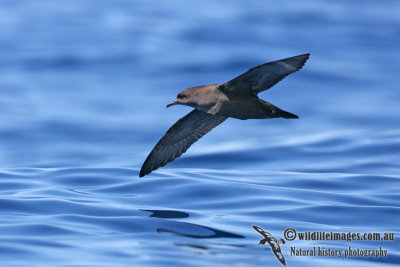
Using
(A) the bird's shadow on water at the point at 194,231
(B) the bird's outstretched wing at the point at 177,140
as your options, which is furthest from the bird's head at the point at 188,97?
(A) the bird's shadow on water at the point at 194,231

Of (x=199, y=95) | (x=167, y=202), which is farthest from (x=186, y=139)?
(x=199, y=95)

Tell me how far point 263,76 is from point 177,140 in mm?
2153

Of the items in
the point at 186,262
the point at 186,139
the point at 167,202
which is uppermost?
the point at 186,139

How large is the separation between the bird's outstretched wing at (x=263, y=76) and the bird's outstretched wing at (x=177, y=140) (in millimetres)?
1526

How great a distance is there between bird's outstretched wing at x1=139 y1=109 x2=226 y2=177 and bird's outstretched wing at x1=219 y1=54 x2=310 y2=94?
5.01 feet

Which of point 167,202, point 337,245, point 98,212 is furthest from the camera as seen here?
point 167,202

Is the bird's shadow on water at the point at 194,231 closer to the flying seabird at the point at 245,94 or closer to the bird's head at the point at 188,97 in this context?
the flying seabird at the point at 245,94

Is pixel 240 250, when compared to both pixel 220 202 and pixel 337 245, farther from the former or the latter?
pixel 220 202

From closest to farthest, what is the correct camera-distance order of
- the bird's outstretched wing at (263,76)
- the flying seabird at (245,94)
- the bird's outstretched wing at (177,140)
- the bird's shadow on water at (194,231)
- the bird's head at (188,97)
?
the bird's outstretched wing at (263,76) < the flying seabird at (245,94) < the bird's head at (188,97) < the bird's shadow on water at (194,231) < the bird's outstretched wing at (177,140)

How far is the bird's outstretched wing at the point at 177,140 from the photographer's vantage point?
10188 mm

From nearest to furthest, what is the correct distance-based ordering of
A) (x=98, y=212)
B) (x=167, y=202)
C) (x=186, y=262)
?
1. (x=186, y=262)
2. (x=98, y=212)
3. (x=167, y=202)

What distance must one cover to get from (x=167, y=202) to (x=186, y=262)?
250cm

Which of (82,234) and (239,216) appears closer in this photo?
(82,234)

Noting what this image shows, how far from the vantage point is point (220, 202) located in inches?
414
